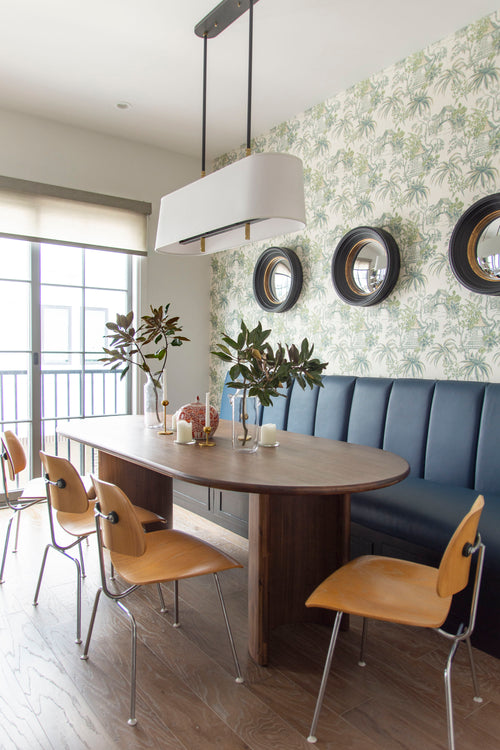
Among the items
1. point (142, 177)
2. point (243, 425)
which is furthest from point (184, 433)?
point (142, 177)

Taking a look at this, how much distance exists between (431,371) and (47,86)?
3.14 m

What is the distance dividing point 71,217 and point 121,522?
10.5 feet

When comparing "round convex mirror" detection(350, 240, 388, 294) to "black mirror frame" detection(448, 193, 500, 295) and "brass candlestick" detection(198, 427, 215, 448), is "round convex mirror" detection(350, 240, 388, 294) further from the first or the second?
"brass candlestick" detection(198, 427, 215, 448)

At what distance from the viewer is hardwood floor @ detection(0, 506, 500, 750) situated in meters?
1.58

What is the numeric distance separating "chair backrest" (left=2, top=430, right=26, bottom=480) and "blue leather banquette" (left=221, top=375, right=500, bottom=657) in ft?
5.47

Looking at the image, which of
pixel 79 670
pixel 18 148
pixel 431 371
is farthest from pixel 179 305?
pixel 79 670

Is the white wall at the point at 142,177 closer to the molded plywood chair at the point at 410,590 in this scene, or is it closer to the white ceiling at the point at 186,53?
the white ceiling at the point at 186,53

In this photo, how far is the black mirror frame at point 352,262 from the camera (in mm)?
3248

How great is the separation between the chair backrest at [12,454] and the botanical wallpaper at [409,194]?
2143 millimetres

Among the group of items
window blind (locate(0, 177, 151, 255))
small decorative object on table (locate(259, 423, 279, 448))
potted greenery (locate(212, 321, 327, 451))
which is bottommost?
small decorative object on table (locate(259, 423, 279, 448))

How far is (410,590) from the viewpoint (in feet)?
5.35

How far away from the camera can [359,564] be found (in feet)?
5.99

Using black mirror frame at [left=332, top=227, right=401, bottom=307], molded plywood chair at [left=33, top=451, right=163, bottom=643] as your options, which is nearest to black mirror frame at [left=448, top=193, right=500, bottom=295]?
black mirror frame at [left=332, top=227, right=401, bottom=307]

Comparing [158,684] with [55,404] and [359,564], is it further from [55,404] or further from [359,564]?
[55,404]
